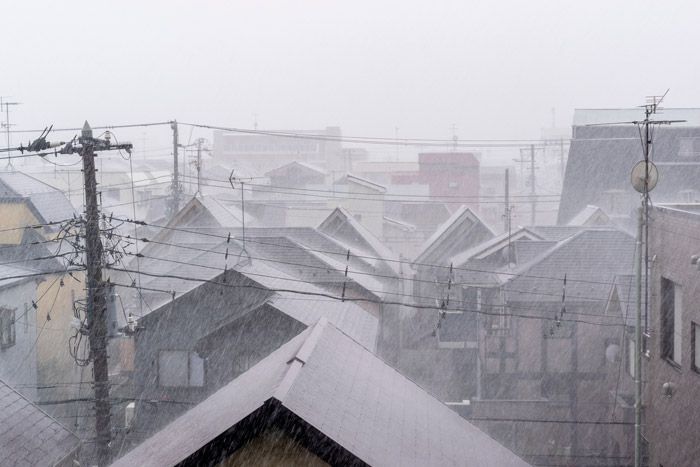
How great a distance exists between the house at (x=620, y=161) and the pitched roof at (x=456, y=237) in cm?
746

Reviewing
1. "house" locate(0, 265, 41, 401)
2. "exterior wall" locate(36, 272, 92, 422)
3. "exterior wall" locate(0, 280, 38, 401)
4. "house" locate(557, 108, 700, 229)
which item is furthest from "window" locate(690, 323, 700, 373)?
"house" locate(557, 108, 700, 229)

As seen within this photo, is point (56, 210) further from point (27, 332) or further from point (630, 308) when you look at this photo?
point (630, 308)

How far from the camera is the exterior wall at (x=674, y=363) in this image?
431 inches

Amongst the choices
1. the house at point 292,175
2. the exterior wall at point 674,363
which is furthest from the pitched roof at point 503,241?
the house at point 292,175

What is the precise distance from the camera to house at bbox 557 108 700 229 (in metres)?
35.6

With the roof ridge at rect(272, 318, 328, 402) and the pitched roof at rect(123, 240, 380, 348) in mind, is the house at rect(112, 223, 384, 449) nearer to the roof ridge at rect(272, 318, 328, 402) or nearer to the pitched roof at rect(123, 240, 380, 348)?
the pitched roof at rect(123, 240, 380, 348)

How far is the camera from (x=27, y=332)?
21031mm

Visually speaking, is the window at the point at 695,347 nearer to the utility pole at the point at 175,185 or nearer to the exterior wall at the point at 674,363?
the exterior wall at the point at 674,363

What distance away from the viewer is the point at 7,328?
62.8 feet

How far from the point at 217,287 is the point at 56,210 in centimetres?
1157

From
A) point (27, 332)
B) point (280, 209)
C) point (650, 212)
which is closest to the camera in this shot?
point (650, 212)

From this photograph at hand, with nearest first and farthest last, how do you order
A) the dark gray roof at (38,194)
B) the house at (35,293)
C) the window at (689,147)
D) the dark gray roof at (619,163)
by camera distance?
A: the house at (35,293) → the dark gray roof at (38,194) → the dark gray roof at (619,163) → the window at (689,147)

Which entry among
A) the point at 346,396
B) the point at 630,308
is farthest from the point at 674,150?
the point at 346,396

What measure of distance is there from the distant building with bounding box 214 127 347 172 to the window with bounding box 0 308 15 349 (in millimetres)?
58758
